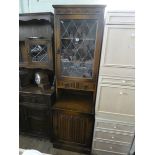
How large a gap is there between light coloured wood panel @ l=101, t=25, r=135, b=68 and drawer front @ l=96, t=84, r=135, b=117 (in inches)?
10.3

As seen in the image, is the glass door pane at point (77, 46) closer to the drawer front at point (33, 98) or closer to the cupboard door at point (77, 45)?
the cupboard door at point (77, 45)

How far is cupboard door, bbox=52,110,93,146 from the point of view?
64.7 inches

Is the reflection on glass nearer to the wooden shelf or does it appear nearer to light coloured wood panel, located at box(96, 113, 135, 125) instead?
the wooden shelf

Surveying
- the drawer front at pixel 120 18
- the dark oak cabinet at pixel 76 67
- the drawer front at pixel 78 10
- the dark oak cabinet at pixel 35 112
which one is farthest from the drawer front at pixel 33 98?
the drawer front at pixel 120 18

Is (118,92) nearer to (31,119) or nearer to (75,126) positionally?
(75,126)

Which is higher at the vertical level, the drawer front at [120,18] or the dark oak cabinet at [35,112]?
the drawer front at [120,18]

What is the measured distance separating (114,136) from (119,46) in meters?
1.04

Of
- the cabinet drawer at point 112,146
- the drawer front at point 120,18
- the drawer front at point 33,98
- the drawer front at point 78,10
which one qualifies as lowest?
the cabinet drawer at point 112,146

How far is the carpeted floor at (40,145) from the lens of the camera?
1.80 meters

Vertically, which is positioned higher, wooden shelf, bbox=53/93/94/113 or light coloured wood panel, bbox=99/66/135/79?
light coloured wood panel, bbox=99/66/135/79

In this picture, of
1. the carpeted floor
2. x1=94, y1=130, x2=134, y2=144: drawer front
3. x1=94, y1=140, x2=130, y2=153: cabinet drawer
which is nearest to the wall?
x1=94, y1=130, x2=134, y2=144: drawer front

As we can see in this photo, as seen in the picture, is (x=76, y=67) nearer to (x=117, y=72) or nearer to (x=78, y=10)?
(x=117, y=72)

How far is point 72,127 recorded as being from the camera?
1704mm

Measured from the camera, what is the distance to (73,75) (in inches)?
67.1
